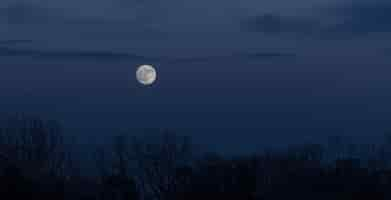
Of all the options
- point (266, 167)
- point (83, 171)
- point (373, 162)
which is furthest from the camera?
point (373, 162)

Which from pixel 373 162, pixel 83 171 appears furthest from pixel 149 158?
pixel 373 162

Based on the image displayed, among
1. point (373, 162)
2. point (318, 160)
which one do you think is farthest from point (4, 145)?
point (373, 162)

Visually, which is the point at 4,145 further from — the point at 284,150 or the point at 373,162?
the point at 373,162

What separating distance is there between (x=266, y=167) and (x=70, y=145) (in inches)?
520

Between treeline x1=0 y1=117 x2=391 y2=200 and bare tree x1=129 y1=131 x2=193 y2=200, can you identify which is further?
bare tree x1=129 y1=131 x2=193 y2=200

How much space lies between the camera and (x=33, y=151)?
41188 millimetres

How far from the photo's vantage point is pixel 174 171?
35219 mm

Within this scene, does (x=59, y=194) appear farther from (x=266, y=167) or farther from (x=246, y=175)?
(x=266, y=167)

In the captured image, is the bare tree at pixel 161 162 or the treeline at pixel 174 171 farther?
the bare tree at pixel 161 162

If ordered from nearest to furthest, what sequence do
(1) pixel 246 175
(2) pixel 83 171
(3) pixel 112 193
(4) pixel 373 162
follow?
(3) pixel 112 193 → (1) pixel 246 175 → (2) pixel 83 171 → (4) pixel 373 162

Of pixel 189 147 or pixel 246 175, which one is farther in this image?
pixel 189 147

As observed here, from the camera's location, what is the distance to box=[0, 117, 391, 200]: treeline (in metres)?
27.7

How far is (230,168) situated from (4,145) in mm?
14104

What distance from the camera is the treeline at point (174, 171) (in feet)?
91.0
